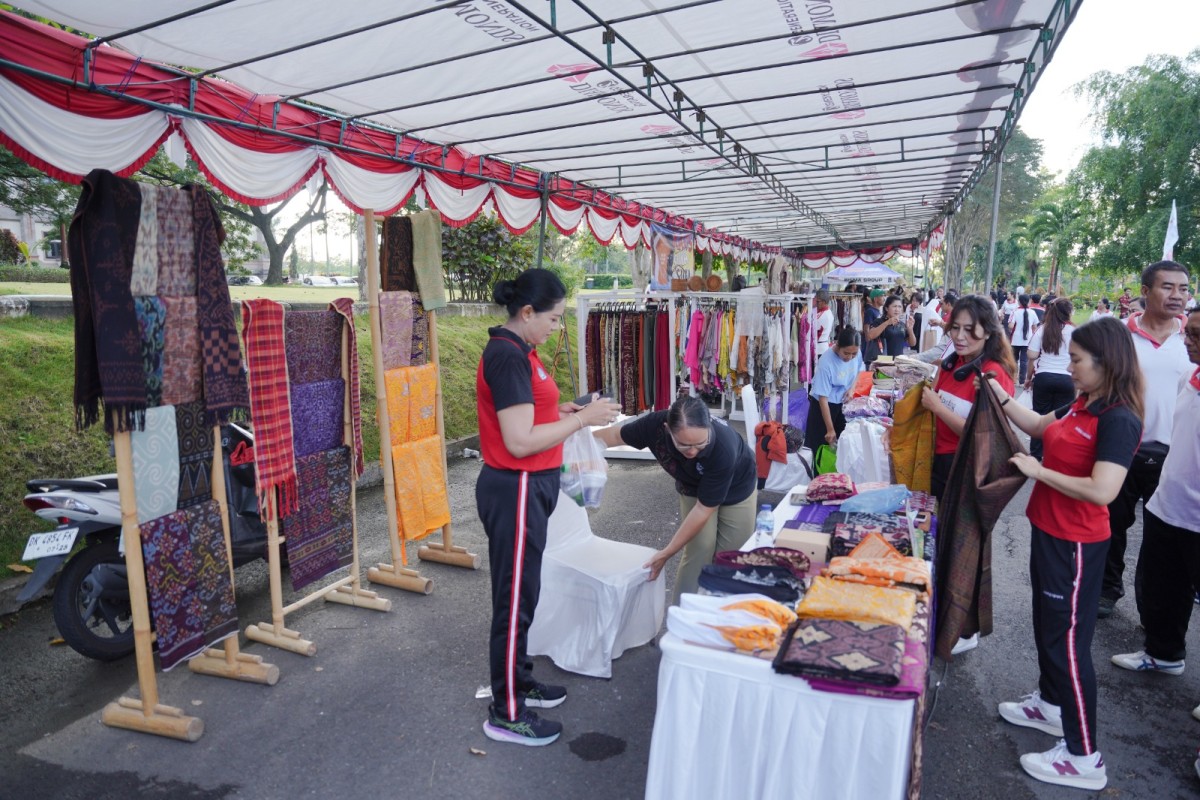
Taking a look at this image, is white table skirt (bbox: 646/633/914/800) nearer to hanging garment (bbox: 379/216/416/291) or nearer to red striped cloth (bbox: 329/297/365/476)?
red striped cloth (bbox: 329/297/365/476)

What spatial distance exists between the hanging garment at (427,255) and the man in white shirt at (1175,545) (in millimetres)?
3848

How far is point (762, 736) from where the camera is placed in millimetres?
1907

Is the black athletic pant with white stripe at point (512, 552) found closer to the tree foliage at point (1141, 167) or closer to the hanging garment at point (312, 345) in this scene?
the hanging garment at point (312, 345)

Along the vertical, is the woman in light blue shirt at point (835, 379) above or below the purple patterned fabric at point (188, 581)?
above

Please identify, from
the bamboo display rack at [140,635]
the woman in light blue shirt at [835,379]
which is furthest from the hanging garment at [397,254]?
the woman in light blue shirt at [835,379]

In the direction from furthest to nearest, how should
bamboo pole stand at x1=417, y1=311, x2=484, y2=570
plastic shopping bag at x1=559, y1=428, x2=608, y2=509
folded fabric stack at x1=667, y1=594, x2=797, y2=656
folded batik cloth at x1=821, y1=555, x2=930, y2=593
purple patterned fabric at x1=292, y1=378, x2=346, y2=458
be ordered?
bamboo pole stand at x1=417, y1=311, x2=484, y2=570, purple patterned fabric at x1=292, y1=378, x2=346, y2=458, plastic shopping bag at x1=559, y1=428, x2=608, y2=509, folded batik cloth at x1=821, y1=555, x2=930, y2=593, folded fabric stack at x1=667, y1=594, x2=797, y2=656

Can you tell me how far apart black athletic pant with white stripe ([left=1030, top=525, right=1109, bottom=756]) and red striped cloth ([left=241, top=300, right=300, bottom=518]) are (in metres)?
3.35

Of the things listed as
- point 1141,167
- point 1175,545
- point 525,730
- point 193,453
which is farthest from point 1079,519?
point 1141,167

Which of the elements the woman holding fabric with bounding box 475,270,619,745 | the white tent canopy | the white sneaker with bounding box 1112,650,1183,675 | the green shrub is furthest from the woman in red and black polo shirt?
the green shrub

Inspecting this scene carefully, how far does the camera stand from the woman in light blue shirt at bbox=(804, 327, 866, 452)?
560 centimetres

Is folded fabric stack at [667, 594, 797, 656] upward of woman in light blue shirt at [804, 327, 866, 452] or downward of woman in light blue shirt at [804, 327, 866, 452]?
downward

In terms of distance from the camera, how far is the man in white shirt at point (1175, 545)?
3.03 metres

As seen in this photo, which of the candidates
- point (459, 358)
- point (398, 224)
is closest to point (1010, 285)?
point (459, 358)

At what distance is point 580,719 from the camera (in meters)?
3.08
